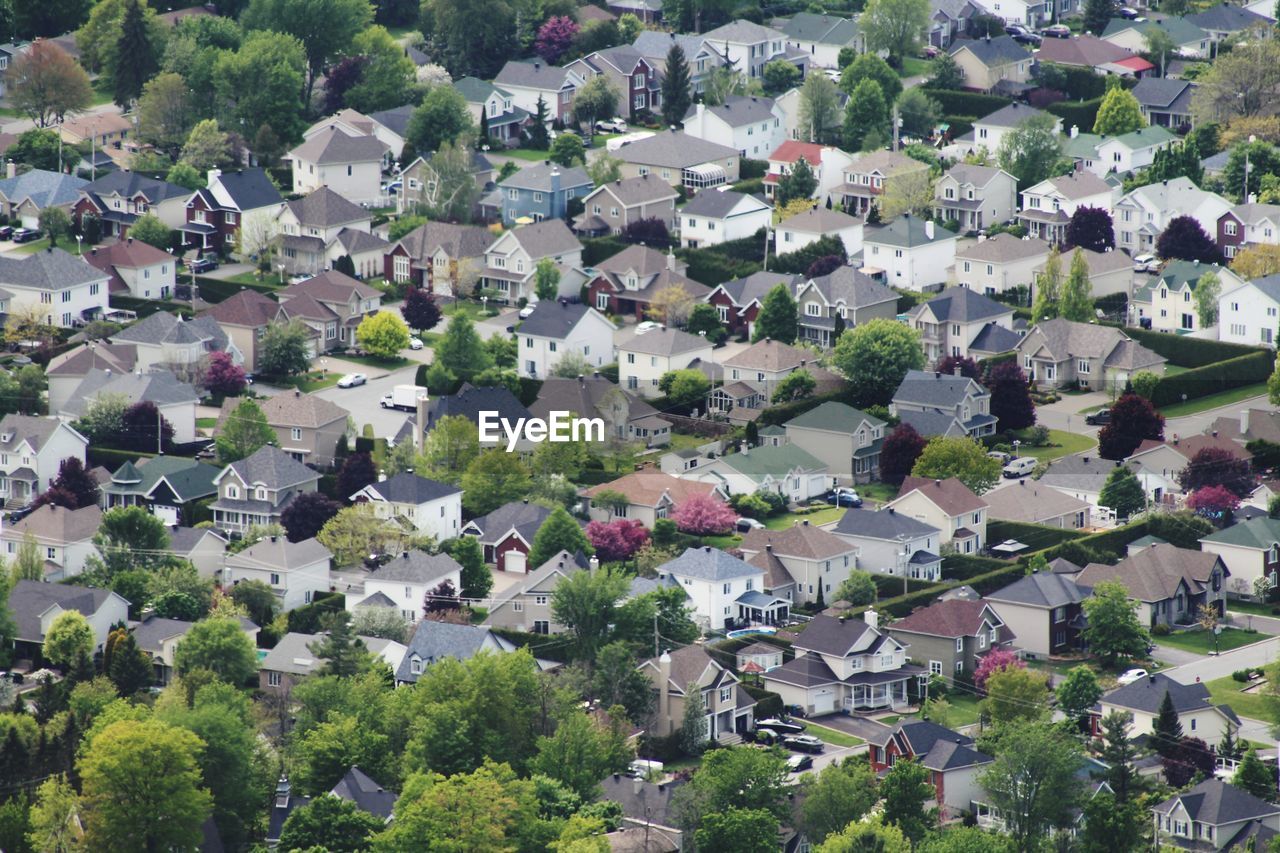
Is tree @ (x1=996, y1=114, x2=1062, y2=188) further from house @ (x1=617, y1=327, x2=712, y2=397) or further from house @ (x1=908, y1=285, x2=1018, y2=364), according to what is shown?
house @ (x1=617, y1=327, x2=712, y2=397)

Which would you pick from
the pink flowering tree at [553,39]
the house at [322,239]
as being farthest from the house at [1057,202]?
the pink flowering tree at [553,39]

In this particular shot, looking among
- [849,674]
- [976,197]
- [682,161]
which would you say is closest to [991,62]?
[976,197]

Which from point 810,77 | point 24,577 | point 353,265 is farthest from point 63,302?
point 810,77

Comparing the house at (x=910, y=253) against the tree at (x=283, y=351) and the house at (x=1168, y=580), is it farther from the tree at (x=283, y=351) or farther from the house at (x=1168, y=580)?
the house at (x=1168, y=580)

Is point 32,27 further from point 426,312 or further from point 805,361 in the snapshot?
point 805,361

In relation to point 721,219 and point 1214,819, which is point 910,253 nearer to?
point 721,219

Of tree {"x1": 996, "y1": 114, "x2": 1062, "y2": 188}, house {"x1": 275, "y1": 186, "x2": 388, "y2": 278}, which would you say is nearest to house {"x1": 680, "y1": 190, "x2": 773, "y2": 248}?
tree {"x1": 996, "y1": 114, "x2": 1062, "y2": 188}

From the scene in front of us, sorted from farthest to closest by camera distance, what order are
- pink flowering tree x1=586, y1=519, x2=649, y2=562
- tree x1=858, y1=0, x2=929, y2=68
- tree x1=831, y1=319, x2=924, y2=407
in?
tree x1=858, y1=0, x2=929, y2=68 → tree x1=831, y1=319, x2=924, y2=407 → pink flowering tree x1=586, y1=519, x2=649, y2=562
